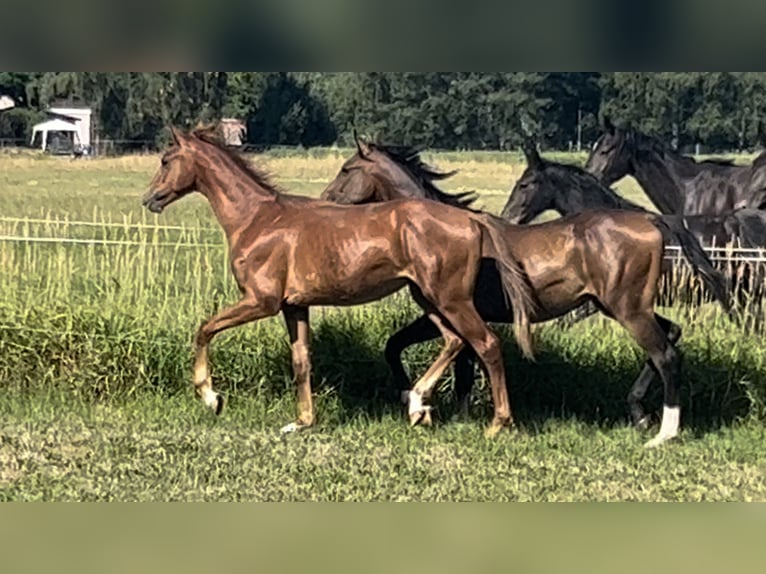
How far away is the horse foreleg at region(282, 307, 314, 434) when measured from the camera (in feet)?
21.7

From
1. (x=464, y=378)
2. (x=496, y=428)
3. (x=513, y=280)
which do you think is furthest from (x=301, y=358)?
(x=513, y=280)

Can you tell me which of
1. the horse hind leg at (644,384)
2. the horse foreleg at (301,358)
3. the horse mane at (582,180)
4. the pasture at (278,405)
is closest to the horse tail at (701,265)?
the horse hind leg at (644,384)

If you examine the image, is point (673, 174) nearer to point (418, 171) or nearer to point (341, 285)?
point (418, 171)

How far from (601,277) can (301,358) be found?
1934 millimetres

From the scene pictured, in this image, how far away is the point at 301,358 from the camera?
6.70m

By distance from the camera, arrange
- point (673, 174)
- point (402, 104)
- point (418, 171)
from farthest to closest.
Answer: point (673, 174), point (402, 104), point (418, 171)

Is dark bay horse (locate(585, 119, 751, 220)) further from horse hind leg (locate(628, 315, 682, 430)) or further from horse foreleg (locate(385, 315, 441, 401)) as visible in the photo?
horse foreleg (locate(385, 315, 441, 401))

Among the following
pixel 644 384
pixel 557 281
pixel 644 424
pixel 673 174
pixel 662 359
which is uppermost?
pixel 673 174

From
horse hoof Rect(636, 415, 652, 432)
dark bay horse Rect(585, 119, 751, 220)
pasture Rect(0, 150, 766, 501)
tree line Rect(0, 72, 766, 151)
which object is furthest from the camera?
dark bay horse Rect(585, 119, 751, 220)

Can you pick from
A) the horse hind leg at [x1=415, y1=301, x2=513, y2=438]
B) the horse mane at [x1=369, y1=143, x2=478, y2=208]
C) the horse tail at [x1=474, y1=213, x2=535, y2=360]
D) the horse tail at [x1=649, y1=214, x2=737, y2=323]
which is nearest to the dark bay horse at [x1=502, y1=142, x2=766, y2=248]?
the horse mane at [x1=369, y1=143, x2=478, y2=208]

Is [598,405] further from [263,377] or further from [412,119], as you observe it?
[412,119]

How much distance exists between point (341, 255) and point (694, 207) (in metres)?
5.02
